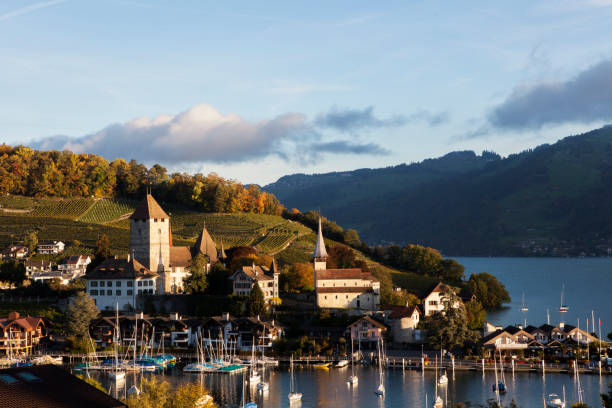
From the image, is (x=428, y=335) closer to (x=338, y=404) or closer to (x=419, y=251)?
(x=338, y=404)

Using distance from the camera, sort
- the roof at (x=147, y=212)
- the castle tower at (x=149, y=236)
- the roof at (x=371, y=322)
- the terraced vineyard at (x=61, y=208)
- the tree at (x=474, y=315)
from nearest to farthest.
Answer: the roof at (x=371, y=322)
the tree at (x=474, y=315)
the castle tower at (x=149, y=236)
the roof at (x=147, y=212)
the terraced vineyard at (x=61, y=208)

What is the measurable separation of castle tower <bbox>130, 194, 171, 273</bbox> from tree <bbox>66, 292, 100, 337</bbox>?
1233 centimetres

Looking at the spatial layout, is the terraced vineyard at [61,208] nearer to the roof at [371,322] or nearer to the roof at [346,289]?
the roof at [346,289]

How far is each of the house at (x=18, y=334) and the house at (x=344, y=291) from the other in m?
28.2

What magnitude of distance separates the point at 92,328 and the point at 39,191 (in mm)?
58888

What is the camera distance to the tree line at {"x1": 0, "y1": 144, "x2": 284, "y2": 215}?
130m

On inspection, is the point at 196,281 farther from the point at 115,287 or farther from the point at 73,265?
the point at 73,265

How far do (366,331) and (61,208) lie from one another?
2637 inches

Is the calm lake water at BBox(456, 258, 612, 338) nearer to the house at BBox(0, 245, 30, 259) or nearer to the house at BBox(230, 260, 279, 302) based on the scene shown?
the house at BBox(230, 260, 279, 302)

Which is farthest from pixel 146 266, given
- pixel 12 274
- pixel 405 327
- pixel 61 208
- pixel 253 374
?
pixel 61 208

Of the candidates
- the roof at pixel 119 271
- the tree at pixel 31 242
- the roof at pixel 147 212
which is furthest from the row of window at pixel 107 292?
→ the tree at pixel 31 242

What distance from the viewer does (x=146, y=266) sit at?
89.2m

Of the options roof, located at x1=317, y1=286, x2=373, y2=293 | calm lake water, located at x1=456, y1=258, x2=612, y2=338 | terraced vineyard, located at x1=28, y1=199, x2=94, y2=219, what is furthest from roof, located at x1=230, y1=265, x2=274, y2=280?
terraced vineyard, located at x1=28, y1=199, x2=94, y2=219

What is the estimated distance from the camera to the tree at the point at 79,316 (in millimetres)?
76188
